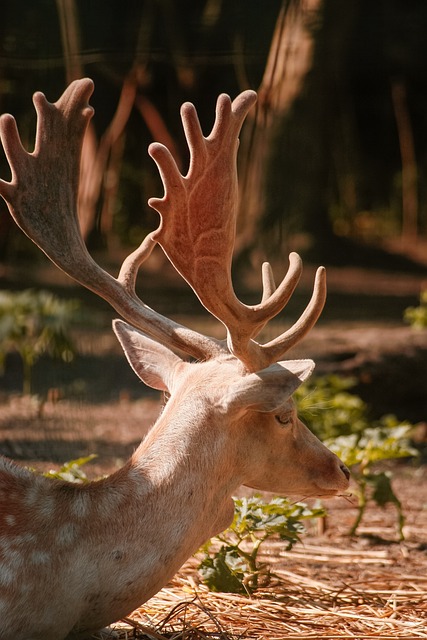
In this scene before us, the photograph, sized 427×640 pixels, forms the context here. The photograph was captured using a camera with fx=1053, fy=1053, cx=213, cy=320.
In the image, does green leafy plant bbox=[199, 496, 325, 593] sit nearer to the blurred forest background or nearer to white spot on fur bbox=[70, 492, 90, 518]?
white spot on fur bbox=[70, 492, 90, 518]

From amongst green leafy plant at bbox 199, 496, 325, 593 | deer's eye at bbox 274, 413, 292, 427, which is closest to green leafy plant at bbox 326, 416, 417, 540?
green leafy plant at bbox 199, 496, 325, 593

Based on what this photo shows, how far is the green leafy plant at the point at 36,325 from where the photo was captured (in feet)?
20.4

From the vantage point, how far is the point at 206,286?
3.08m

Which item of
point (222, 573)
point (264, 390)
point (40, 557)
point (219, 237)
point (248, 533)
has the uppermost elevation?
Result: point (219, 237)

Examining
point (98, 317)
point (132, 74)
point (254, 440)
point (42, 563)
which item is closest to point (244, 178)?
point (98, 317)

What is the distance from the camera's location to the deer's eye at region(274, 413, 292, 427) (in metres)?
3.13

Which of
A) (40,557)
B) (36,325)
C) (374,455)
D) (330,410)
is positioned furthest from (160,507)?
(36,325)

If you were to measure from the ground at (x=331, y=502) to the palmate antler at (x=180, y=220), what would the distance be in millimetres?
949

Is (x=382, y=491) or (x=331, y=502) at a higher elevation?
(x=382, y=491)

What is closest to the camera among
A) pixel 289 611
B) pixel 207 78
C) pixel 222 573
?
pixel 289 611

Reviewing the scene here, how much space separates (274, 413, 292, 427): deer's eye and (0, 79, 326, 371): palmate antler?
18 centimetres

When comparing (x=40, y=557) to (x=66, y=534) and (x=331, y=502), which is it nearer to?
(x=66, y=534)

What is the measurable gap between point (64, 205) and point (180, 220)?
408 millimetres

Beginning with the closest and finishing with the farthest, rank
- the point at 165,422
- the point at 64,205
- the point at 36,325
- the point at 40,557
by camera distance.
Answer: the point at 40,557, the point at 165,422, the point at 64,205, the point at 36,325
